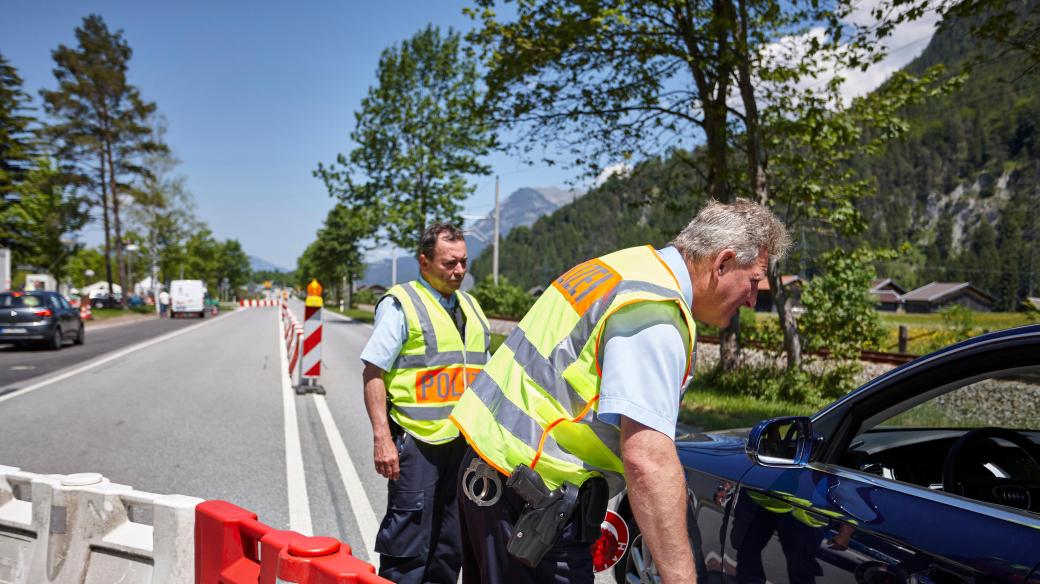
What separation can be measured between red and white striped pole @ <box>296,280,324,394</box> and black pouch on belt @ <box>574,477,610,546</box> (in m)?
9.50

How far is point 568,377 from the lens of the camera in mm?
1753

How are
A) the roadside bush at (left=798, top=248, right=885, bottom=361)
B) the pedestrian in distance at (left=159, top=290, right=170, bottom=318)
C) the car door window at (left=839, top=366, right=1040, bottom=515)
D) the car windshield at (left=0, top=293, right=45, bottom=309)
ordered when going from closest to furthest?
the car door window at (left=839, top=366, right=1040, bottom=515), the roadside bush at (left=798, top=248, right=885, bottom=361), the car windshield at (left=0, top=293, right=45, bottom=309), the pedestrian in distance at (left=159, top=290, right=170, bottom=318)

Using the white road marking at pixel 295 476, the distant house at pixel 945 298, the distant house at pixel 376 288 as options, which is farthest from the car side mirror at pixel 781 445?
the distant house at pixel 945 298

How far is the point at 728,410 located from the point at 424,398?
273 inches

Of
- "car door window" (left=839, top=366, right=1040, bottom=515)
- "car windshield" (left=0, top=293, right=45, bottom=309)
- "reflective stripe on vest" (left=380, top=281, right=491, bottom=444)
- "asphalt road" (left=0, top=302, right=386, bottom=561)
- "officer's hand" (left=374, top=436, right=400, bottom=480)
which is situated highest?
"car windshield" (left=0, top=293, right=45, bottom=309)

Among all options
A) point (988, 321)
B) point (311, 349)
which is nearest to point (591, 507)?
point (311, 349)

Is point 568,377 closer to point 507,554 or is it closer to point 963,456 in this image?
point 507,554

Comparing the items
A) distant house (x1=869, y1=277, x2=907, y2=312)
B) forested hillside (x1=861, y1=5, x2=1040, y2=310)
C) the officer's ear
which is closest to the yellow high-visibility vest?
the officer's ear

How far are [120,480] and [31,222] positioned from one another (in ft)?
121

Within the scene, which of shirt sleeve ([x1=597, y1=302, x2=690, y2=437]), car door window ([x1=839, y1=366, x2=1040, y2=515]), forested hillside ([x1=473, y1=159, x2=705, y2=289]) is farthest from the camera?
forested hillside ([x1=473, y1=159, x2=705, y2=289])

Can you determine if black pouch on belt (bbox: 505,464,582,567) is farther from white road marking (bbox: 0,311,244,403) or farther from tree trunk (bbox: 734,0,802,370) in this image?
white road marking (bbox: 0,311,244,403)

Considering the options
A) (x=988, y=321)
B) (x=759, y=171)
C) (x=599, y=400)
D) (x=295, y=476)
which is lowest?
(x=988, y=321)

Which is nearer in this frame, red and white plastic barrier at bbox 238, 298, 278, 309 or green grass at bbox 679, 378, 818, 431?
green grass at bbox 679, 378, 818, 431

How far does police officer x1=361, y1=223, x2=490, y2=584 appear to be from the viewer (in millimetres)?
2988
